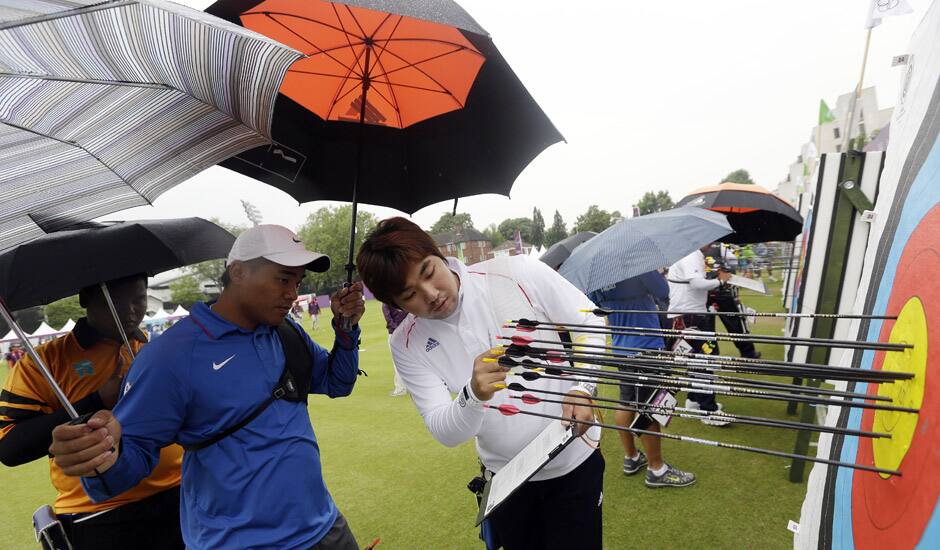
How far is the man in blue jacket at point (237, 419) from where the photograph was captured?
1.55 m

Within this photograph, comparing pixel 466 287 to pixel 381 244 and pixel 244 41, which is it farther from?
pixel 244 41

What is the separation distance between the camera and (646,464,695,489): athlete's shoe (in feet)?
11.8

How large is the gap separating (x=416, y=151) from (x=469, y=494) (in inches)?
121

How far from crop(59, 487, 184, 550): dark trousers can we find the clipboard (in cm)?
172

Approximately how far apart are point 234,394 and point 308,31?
5.14 feet

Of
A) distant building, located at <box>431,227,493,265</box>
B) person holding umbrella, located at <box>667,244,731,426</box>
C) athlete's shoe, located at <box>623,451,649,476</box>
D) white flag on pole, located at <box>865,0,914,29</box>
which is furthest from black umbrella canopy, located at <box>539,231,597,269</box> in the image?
distant building, located at <box>431,227,493,265</box>

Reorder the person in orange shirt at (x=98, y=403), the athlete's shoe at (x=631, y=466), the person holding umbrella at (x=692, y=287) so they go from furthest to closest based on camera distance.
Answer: the person holding umbrella at (x=692, y=287) → the athlete's shoe at (x=631, y=466) → the person in orange shirt at (x=98, y=403)

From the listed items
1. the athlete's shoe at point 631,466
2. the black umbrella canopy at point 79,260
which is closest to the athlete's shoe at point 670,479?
the athlete's shoe at point 631,466

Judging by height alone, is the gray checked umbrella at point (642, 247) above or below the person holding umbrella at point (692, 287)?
above

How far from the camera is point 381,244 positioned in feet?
5.42

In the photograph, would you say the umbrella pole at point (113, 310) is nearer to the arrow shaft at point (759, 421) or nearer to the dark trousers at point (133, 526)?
the dark trousers at point (133, 526)

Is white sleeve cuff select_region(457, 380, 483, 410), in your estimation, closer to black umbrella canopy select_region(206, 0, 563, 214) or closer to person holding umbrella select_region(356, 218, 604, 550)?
person holding umbrella select_region(356, 218, 604, 550)

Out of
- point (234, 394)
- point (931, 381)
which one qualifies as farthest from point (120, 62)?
point (931, 381)

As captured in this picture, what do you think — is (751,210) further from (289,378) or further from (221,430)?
(221,430)
